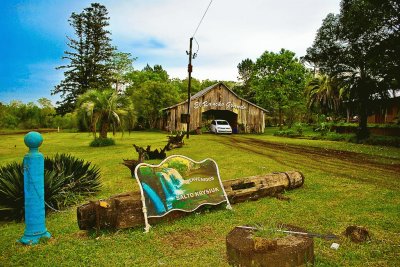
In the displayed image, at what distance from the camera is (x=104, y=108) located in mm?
19812

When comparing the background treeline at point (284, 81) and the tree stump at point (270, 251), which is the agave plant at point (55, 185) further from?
the background treeline at point (284, 81)

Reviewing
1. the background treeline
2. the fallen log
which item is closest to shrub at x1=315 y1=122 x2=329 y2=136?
the background treeline

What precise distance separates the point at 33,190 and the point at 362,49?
67.0 feet

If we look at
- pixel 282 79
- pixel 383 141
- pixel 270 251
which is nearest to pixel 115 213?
pixel 270 251

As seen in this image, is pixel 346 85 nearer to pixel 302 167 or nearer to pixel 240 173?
pixel 302 167

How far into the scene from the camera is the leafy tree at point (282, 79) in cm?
3712

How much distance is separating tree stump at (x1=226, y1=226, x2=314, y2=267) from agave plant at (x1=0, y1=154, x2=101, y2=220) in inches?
131

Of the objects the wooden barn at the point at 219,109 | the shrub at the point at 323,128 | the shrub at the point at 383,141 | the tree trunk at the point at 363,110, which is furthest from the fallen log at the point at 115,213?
the wooden barn at the point at 219,109

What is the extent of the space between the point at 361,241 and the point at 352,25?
647 inches

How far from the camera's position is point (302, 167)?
10.8 meters

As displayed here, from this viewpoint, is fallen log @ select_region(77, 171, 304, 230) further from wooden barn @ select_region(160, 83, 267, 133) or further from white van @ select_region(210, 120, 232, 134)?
wooden barn @ select_region(160, 83, 267, 133)

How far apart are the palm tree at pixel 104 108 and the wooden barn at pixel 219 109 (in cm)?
1388

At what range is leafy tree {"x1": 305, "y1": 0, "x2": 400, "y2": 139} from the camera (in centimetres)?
1569

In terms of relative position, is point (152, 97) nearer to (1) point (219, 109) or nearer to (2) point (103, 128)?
(1) point (219, 109)
